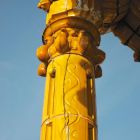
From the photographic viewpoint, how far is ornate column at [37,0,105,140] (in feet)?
14.7

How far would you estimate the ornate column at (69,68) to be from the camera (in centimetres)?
448

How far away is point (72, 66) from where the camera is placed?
4.92 metres

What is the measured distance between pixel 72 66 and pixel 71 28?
559mm

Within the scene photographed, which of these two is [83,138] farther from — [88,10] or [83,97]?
[88,10]

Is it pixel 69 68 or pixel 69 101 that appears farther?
pixel 69 68

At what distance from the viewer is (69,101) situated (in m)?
4.60

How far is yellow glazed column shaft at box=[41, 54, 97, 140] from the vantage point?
14.5 feet

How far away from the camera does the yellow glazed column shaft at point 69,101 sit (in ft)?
14.5

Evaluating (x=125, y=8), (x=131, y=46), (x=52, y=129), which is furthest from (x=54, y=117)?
(x=131, y=46)

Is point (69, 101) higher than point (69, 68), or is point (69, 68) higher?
point (69, 68)

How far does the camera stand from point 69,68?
4.89 metres

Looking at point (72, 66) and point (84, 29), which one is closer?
point (72, 66)

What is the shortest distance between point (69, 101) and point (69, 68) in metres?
0.44

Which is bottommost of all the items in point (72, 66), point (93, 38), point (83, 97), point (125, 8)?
point (83, 97)
